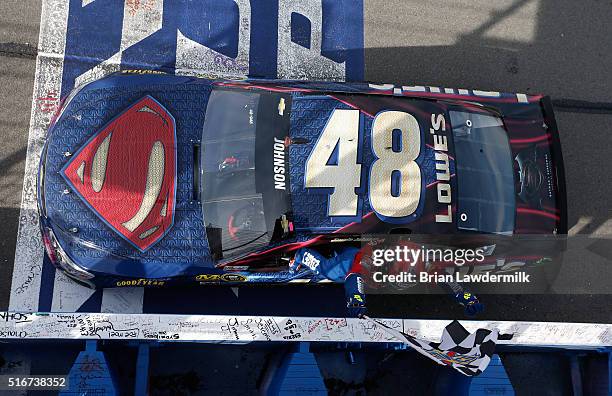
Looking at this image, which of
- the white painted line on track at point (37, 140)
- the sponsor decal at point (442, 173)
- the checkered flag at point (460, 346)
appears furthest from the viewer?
the white painted line on track at point (37, 140)

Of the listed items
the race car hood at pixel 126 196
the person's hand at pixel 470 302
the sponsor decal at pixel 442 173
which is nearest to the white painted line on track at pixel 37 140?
the race car hood at pixel 126 196

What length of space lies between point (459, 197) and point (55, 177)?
3.43 m

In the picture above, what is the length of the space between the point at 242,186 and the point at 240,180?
5 centimetres

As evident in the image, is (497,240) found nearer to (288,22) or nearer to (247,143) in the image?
(247,143)

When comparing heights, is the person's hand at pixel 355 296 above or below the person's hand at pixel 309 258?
below

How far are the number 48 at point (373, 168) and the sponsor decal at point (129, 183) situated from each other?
1.20 meters

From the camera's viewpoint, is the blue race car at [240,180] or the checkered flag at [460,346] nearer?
the checkered flag at [460,346]

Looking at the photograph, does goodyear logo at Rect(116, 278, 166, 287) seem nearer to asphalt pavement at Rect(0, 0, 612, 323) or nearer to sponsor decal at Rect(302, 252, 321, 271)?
sponsor decal at Rect(302, 252, 321, 271)

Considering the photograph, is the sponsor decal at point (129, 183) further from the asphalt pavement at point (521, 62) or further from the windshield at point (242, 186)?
the asphalt pavement at point (521, 62)

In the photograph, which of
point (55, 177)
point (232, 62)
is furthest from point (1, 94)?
point (232, 62)

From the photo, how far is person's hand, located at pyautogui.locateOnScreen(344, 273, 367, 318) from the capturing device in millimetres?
4660

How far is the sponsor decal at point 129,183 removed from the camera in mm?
4676

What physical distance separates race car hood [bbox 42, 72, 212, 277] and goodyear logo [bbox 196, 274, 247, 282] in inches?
7.5

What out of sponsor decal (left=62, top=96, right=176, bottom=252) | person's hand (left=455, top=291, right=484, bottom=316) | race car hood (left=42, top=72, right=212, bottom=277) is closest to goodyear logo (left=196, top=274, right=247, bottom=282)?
race car hood (left=42, top=72, right=212, bottom=277)
